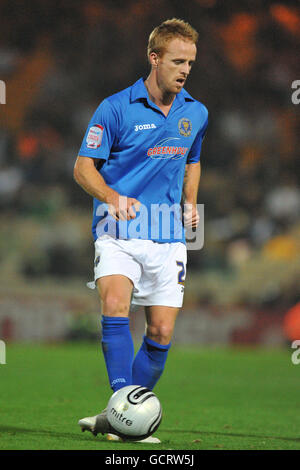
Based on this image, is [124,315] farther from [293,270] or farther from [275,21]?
[275,21]

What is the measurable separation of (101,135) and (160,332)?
109cm

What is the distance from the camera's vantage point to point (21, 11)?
651 inches

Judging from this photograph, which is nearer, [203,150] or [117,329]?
[117,329]

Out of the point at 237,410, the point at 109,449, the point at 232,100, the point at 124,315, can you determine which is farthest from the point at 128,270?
the point at 232,100

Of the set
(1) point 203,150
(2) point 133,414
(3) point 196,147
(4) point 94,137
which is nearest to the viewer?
(2) point 133,414

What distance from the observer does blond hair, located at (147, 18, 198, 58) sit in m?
4.43

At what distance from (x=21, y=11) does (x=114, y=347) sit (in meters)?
13.4

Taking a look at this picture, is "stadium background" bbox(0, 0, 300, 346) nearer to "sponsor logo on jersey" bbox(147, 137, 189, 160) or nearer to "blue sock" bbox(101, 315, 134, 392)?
"sponsor logo on jersey" bbox(147, 137, 189, 160)

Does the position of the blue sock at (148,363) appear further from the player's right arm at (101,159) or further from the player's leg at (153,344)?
the player's right arm at (101,159)

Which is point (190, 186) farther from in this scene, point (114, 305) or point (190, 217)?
point (114, 305)

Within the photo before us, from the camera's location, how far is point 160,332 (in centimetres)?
450

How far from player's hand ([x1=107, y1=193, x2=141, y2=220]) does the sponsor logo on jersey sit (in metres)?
0.33

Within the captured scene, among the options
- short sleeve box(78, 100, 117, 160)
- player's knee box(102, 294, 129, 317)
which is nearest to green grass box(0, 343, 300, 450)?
player's knee box(102, 294, 129, 317)

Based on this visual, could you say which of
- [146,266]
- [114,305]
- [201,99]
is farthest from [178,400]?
[201,99]
